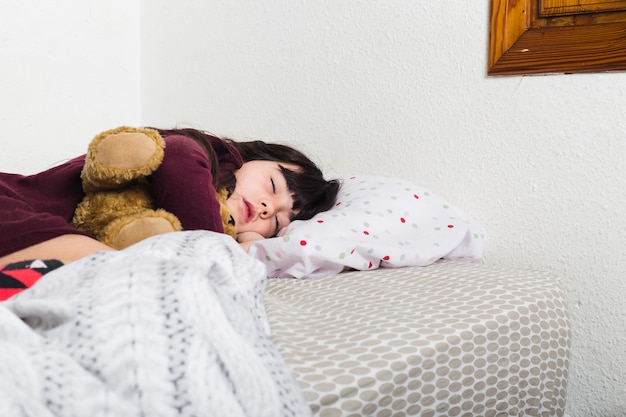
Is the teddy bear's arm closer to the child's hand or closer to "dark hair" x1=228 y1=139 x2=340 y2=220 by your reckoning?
the child's hand

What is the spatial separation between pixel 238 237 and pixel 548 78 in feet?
2.26

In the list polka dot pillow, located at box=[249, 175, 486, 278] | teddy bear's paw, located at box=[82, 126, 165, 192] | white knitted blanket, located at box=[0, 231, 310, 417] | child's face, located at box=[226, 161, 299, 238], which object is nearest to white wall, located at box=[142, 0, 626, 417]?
polka dot pillow, located at box=[249, 175, 486, 278]

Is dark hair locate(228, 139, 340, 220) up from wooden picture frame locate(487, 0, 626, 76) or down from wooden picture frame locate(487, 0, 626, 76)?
down

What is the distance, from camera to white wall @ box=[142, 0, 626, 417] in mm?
1227

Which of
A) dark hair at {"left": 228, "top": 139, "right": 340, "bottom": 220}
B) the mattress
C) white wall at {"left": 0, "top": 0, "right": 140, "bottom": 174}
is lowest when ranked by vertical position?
the mattress

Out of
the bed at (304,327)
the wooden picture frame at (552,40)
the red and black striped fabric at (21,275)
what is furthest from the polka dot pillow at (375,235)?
the red and black striped fabric at (21,275)

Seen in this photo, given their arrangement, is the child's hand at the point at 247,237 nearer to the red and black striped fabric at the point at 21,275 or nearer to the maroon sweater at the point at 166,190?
the maroon sweater at the point at 166,190

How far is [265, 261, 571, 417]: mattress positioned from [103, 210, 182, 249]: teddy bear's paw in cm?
20

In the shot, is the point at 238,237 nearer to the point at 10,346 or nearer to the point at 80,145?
the point at 10,346

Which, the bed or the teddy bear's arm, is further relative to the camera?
the teddy bear's arm

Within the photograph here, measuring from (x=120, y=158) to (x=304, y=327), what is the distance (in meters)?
0.44

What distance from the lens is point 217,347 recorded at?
0.55 metres

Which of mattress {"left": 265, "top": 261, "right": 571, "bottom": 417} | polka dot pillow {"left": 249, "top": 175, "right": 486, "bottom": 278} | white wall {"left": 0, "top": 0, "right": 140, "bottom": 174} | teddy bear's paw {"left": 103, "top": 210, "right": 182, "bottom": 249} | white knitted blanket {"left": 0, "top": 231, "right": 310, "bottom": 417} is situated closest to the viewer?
white knitted blanket {"left": 0, "top": 231, "right": 310, "bottom": 417}

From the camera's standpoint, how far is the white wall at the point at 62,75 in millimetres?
1879
